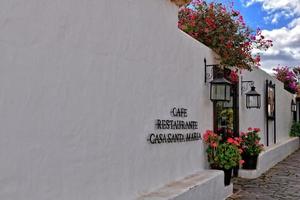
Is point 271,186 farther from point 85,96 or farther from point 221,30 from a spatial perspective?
point 85,96

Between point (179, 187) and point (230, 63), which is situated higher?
point (230, 63)

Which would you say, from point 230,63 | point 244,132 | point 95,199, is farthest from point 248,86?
point 95,199

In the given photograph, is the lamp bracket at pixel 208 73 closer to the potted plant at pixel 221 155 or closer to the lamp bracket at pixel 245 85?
the potted plant at pixel 221 155

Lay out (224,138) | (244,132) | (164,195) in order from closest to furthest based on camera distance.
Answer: (164,195), (224,138), (244,132)

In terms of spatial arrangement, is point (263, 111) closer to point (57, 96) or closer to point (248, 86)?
point (248, 86)

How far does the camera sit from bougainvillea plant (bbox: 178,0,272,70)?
7.73 metres

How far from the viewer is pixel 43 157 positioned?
3029 mm

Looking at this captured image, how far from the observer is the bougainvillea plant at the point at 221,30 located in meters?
7.73

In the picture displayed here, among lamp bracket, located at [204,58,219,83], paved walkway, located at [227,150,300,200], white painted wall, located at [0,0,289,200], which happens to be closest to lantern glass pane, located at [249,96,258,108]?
paved walkway, located at [227,150,300,200]

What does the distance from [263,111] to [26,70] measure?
1062 cm

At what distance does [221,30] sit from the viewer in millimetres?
7715

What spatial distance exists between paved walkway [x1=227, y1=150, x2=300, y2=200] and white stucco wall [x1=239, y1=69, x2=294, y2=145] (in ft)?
4.48

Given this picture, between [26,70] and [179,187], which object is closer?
[26,70]

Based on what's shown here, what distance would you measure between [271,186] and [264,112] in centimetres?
457
